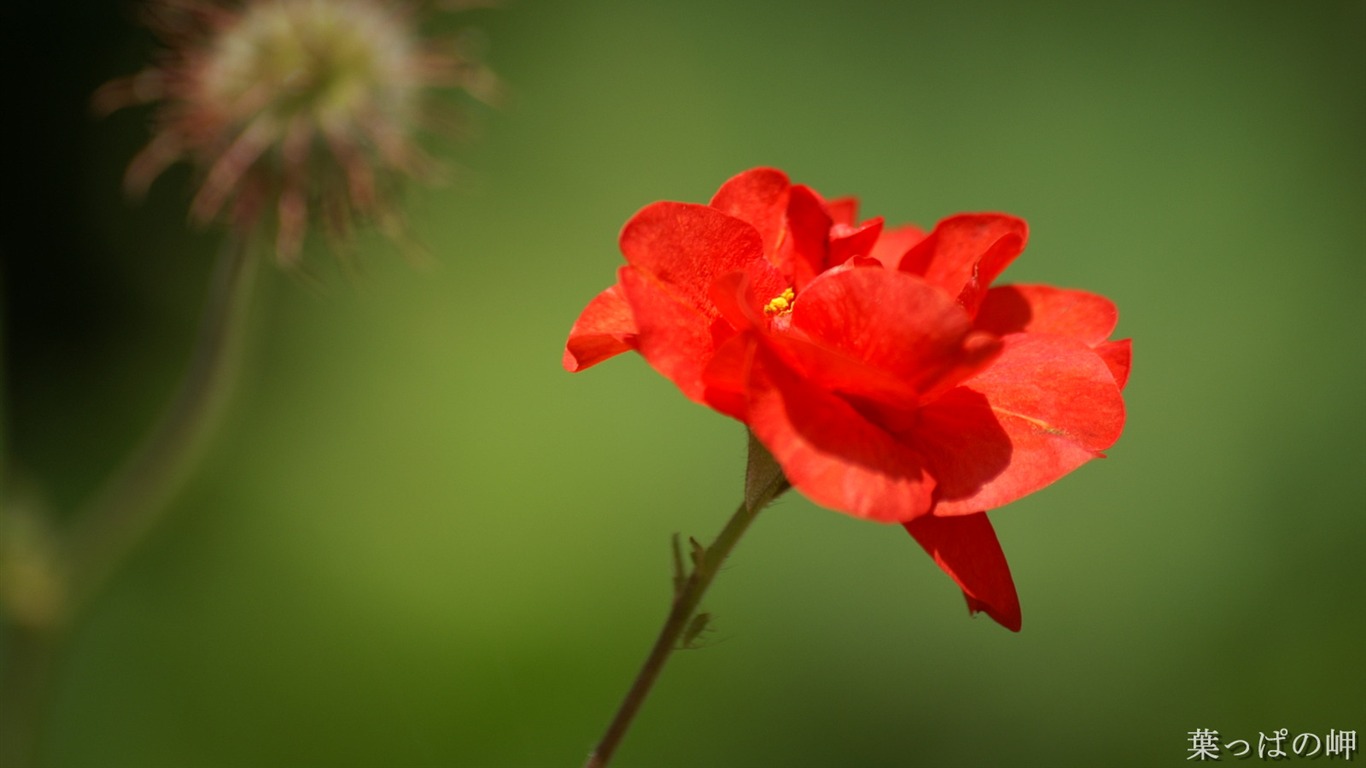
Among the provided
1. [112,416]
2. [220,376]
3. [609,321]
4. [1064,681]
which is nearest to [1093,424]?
[609,321]

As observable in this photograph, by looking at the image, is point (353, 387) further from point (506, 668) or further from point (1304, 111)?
point (1304, 111)

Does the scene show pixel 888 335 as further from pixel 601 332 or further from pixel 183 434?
pixel 183 434

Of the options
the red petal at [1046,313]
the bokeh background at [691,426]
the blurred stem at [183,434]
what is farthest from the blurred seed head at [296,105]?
the red petal at [1046,313]

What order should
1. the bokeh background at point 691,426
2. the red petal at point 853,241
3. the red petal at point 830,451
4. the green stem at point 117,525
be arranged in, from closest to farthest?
the red petal at point 830,451 → the red petal at point 853,241 → the green stem at point 117,525 → the bokeh background at point 691,426

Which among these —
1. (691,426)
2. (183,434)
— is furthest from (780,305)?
(691,426)

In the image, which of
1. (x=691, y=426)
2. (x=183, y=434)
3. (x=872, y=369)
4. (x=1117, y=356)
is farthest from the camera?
(x=691, y=426)

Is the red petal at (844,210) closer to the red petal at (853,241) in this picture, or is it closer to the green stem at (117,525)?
the red petal at (853,241)
